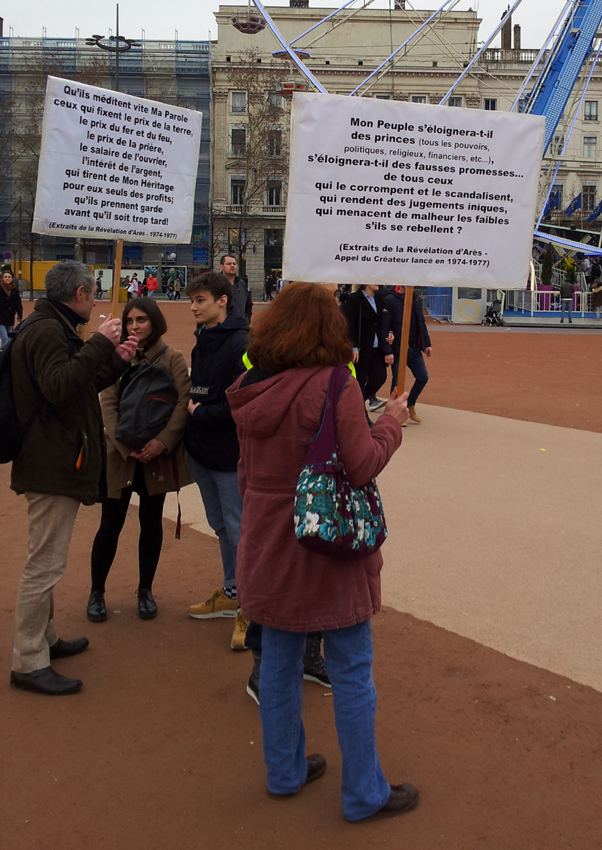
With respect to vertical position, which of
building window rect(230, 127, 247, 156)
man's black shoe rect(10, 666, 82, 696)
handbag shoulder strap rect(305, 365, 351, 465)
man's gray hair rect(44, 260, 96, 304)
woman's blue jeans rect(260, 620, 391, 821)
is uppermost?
building window rect(230, 127, 247, 156)

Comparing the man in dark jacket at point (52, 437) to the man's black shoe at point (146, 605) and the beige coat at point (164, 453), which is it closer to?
the beige coat at point (164, 453)

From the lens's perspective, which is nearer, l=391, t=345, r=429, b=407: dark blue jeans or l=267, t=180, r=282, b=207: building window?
l=391, t=345, r=429, b=407: dark blue jeans

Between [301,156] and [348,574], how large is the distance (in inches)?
66.0

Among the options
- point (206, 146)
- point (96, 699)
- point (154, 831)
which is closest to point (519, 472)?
point (96, 699)

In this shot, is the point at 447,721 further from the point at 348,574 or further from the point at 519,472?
the point at 519,472

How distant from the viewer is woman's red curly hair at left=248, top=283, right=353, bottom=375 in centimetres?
253

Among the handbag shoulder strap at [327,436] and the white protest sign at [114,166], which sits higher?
the white protest sign at [114,166]

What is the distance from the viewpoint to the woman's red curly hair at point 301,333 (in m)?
2.53

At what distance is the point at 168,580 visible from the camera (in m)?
4.75

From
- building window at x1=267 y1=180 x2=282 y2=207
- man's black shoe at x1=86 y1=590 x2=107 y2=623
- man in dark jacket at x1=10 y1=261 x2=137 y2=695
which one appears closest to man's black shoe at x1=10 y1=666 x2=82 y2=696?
man in dark jacket at x1=10 y1=261 x2=137 y2=695

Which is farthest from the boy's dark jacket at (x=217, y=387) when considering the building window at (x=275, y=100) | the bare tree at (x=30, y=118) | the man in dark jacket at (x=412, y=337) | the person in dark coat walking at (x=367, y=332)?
the building window at (x=275, y=100)

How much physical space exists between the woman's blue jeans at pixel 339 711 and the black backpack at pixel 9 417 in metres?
1.38

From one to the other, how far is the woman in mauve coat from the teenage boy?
4.05 feet

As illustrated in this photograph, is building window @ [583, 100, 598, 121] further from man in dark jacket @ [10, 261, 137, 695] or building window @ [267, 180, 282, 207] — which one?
man in dark jacket @ [10, 261, 137, 695]
